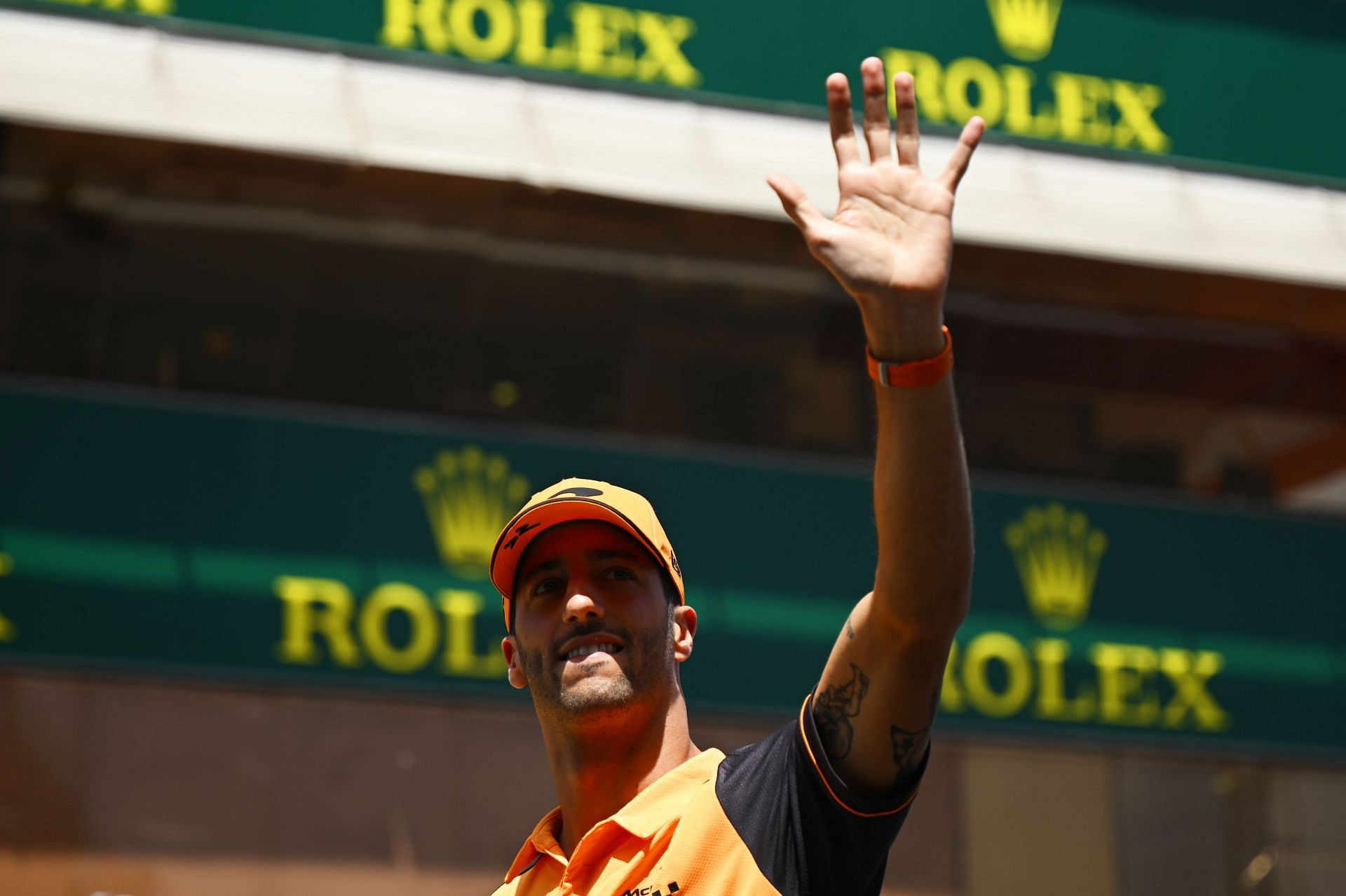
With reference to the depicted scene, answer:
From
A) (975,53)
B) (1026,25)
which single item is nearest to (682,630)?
(975,53)

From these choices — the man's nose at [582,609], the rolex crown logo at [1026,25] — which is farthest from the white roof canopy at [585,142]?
the man's nose at [582,609]

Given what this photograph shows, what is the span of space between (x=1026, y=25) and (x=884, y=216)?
10.2 meters

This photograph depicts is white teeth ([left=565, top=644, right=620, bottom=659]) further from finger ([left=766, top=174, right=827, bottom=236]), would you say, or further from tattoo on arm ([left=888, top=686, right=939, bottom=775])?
finger ([left=766, top=174, right=827, bottom=236])

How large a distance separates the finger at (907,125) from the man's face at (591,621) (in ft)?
2.53

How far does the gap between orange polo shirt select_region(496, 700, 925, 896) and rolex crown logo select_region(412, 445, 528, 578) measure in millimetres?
8113

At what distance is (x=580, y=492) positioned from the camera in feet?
9.25

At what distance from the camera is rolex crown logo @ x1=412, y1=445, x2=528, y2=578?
35.5 ft

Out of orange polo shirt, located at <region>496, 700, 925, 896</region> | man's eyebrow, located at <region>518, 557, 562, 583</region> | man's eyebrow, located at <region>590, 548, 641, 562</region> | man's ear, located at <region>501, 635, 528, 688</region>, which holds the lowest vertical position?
orange polo shirt, located at <region>496, 700, 925, 896</region>

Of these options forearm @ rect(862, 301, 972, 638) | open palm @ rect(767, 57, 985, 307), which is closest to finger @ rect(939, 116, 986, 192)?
open palm @ rect(767, 57, 985, 307)

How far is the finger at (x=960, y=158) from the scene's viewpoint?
2.36 metres

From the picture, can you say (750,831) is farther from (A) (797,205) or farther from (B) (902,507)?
(A) (797,205)

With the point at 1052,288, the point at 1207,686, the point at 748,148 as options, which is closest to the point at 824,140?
the point at 748,148

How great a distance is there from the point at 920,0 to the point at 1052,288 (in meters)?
2.26

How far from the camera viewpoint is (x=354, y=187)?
1120cm
